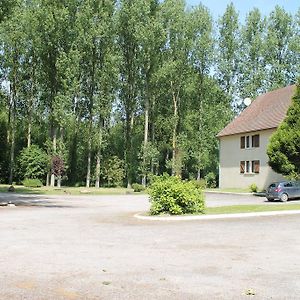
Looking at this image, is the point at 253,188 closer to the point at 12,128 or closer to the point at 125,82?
the point at 125,82

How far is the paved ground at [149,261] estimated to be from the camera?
267 inches

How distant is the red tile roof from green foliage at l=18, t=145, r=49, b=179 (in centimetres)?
2096

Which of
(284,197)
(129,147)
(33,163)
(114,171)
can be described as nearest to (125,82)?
(129,147)

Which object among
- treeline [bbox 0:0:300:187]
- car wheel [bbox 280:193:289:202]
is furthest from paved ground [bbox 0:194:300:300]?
treeline [bbox 0:0:300:187]

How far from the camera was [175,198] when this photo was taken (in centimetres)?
1992

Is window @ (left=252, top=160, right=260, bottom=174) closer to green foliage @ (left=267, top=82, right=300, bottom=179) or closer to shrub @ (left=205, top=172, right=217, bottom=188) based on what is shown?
green foliage @ (left=267, top=82, right=300, bottom=179)

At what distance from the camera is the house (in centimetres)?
4509

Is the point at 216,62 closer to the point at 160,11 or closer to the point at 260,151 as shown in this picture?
the point at 160,11

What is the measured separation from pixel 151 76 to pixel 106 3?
375 inches

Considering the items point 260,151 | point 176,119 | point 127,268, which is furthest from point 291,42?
point 127,268

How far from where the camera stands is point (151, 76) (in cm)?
5362

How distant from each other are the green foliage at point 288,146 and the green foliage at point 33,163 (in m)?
27.8

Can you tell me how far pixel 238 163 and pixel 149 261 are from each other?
41325 mm

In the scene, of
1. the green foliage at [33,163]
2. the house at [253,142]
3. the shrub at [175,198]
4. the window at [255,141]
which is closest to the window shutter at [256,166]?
the house at [253,142]
